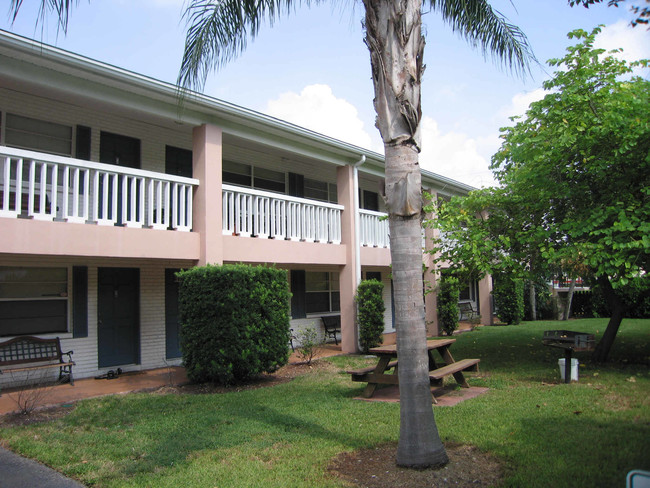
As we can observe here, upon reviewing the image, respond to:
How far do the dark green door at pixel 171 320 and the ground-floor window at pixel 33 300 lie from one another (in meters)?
2.14

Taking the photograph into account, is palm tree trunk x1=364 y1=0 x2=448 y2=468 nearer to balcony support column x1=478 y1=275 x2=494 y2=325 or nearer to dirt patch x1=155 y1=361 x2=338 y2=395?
dirt patch x1=155 y1=361 x2=338 y2=395

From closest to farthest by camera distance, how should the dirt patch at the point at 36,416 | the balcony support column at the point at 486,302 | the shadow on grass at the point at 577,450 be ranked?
the shadow on grass at the point at 577,450
the dirt patch at the point at 36,416
the balcony support column at the point at 486,302

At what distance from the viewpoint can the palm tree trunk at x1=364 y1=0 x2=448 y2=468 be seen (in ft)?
15.1

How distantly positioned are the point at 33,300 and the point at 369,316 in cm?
751

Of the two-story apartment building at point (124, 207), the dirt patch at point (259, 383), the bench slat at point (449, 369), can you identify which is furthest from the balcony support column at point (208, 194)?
the bench slat at point (449, 369)

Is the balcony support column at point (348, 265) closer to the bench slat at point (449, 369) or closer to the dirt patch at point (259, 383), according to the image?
the dirt patch at point (259, 383)

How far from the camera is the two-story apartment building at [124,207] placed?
823 centimetres

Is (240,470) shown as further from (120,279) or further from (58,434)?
(120,279)

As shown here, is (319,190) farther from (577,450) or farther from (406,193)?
(577,450)

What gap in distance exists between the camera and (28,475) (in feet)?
16.0

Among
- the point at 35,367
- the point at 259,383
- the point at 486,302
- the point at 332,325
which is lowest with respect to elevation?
the point at 259,383

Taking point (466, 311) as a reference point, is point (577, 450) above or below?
below

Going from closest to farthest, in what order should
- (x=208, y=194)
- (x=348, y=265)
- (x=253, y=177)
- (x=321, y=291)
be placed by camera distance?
(x=208, y=194) → (x=348, y=265) → (x=253, y=177) → (x=321, y=291)

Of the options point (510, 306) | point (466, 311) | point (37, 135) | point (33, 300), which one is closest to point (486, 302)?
point (510, 306)
